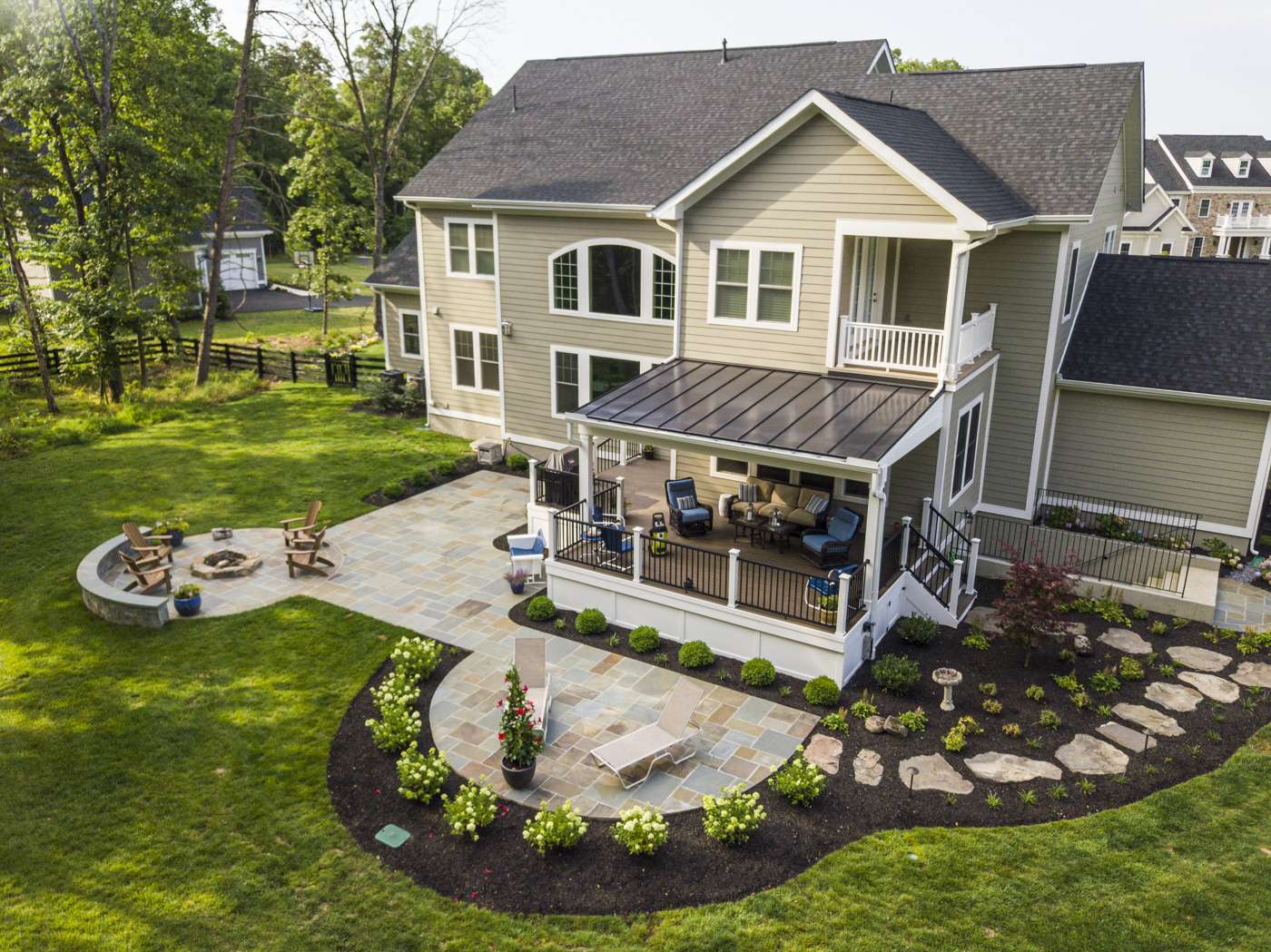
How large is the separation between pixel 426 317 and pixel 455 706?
1502cm

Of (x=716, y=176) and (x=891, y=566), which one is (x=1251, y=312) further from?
(x=716, y=176)

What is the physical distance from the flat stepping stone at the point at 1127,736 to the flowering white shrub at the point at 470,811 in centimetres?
834

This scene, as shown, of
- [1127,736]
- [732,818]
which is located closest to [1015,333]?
[1127,736]

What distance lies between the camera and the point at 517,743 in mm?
10875

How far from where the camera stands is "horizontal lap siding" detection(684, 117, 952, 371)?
47.4 feet

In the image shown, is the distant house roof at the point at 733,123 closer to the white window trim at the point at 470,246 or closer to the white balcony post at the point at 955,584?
the white window trim at the point at 470,246

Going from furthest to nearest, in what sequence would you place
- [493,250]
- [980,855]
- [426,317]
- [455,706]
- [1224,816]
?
[426,317] → [493,250] → [455,706] → [1224,816] → [980,855]

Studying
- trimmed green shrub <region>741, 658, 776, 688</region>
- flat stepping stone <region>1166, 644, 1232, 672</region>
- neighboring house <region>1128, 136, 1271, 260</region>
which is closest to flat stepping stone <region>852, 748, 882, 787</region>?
trimmed green shrub <region>741, 658, 776, 688</region>

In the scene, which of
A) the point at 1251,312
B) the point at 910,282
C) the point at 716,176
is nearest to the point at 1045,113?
the point at 910,282

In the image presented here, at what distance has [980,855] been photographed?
32.1 feet

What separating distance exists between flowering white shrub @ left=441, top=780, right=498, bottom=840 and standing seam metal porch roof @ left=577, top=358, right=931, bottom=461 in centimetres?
638

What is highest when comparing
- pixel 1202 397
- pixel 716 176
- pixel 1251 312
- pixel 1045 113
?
pixel 1045 113

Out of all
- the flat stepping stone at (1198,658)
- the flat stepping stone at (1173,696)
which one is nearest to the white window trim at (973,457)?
the flat stepping stone at (1198,658)

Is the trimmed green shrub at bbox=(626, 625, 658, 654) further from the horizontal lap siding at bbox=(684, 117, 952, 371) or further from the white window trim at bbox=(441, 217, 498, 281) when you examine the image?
the white window trim at bbox=(441, 217, 498, 281)
